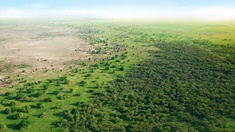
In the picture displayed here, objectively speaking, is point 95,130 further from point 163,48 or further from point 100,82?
point 163,48

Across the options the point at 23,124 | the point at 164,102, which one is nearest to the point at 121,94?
the point at 164,102

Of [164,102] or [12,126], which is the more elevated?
[164,102]

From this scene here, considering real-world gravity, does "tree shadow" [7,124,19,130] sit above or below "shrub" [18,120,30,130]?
below

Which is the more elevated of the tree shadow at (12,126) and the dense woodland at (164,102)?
the dense woodland at (164,102)

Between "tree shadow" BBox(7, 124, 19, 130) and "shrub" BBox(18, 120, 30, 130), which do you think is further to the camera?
"tree shadow" BBox(7, 124, 19, 130)

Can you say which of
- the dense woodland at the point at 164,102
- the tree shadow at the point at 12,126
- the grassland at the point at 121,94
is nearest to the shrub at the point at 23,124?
the grassland at the point at 121,94

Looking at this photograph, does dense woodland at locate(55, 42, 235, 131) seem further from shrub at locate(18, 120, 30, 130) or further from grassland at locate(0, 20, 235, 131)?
shrub at locate(18, 120, 30, 130)

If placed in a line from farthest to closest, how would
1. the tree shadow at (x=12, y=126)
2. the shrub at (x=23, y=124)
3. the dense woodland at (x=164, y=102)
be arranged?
the dense woodland at (x=164, y=102) < the tree shadow at (x=12, y=126) < the shrub at (x=23, y=124)

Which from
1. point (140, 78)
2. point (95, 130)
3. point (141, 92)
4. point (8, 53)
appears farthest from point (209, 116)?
point (8, 53)

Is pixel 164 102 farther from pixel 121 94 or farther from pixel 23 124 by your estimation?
pixel 23 124

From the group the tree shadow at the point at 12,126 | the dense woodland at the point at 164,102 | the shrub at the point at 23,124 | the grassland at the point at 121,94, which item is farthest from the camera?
the grassland at the point at 121,94

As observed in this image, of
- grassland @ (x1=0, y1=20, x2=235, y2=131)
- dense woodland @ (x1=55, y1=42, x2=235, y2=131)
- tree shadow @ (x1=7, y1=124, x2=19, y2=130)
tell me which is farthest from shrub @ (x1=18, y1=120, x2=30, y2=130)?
dense woodland @ (x1=55, y1=42, x2=235, y2=131)

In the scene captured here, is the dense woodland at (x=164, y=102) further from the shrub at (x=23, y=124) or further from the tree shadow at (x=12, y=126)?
the tree shadow at (x=12, y=126)

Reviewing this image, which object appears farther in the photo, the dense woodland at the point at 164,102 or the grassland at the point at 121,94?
the grassland at the point at 121,94
